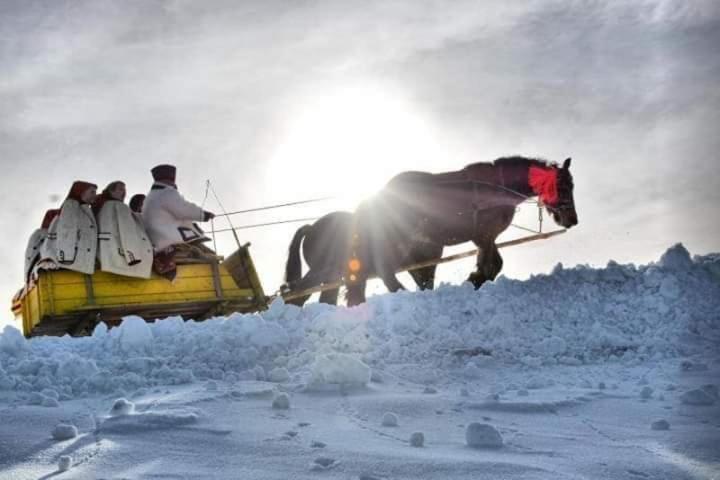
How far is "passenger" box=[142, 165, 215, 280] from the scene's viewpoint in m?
9.73

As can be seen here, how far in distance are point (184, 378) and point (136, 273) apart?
3.13 m

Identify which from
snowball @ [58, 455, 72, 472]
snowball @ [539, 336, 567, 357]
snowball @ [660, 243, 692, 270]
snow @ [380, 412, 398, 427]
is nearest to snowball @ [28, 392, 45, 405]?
snowball @ [58, 455, 72, 472]

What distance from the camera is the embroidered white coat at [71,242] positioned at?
29.5 feet

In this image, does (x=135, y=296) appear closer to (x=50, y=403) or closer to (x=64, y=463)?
(x=50, y=403)

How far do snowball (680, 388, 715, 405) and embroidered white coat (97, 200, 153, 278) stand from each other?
5.79 m

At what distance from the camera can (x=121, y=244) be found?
933cm

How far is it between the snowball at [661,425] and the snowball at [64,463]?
3205 millimetres

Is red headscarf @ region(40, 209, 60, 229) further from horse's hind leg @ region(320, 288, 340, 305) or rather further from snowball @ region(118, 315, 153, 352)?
horse's hind leg @ region(320, 288, 340, 305)

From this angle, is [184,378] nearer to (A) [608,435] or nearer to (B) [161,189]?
(A) [608,435]

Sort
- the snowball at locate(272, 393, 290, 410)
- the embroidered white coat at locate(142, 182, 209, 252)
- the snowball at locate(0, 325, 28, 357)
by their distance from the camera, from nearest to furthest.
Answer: the snowball at locate(272, 393, 290, 410), the snowball at locate(0, 325, 28, 357), the embroidered white coat at locate(142, 182, 209, 252)

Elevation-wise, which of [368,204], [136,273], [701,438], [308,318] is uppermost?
[368,204]

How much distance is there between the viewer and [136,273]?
9.37 metres

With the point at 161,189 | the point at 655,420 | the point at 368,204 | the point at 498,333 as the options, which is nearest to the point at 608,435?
the point at 655,420

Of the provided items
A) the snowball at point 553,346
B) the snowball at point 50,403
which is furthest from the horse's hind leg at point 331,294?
the snowball at point 50,403
